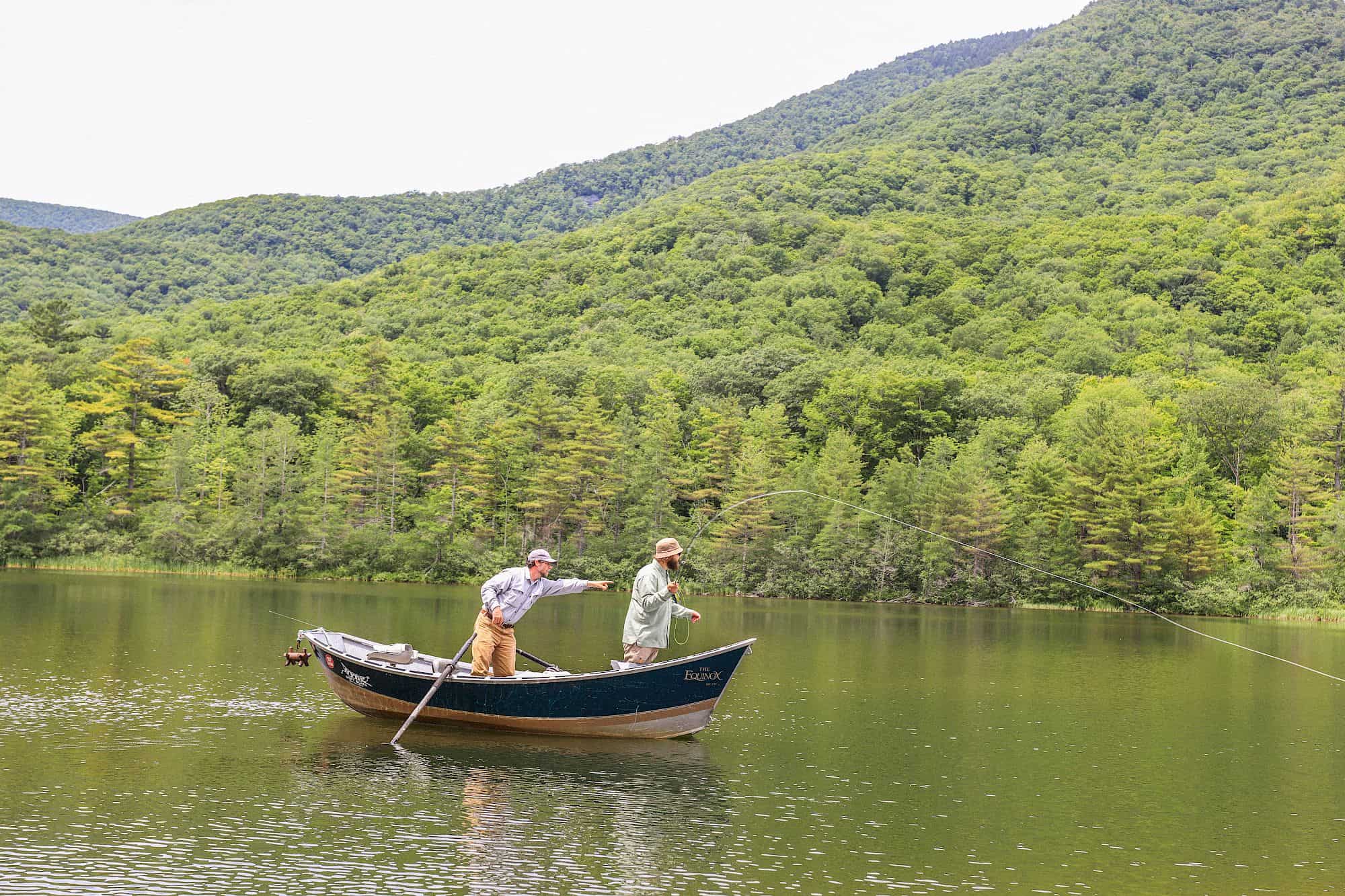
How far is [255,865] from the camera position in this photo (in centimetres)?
1074

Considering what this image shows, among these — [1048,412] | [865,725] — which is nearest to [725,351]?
[1048,412]

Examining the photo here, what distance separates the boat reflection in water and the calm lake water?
5 centimetres

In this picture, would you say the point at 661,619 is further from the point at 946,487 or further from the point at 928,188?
the point at 928,188

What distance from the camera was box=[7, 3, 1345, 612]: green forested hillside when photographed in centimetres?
6069

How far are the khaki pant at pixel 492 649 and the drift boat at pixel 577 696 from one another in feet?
0.88

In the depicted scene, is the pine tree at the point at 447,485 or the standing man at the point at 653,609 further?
the pine tree at the point at 447,485

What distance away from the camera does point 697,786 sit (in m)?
14.8

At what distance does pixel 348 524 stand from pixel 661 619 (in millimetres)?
50052

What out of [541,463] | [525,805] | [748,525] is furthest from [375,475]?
[525,805]

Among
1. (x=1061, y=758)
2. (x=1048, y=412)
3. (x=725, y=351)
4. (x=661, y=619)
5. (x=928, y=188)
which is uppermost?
(x=928, y=188)

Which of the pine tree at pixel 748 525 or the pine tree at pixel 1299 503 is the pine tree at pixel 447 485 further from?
the pine tree at pixel 1299 503

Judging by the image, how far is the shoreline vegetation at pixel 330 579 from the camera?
55281 millimetres

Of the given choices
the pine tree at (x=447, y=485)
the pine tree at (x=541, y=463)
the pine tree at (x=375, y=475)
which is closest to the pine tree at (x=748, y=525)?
the pine tree at (x=541, y=463)

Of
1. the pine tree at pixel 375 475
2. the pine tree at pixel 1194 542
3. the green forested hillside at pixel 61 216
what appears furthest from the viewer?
the green forested hillside at pixel 61 216
